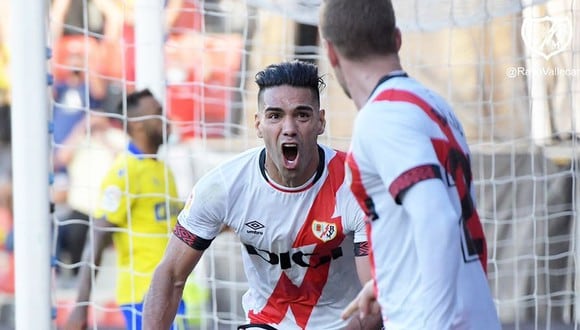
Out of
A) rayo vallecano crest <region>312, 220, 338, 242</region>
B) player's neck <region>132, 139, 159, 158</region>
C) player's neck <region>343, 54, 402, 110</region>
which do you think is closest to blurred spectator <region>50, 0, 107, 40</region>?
player's neck <region>132, 139, 159, 158</region>

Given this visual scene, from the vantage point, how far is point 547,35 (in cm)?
715

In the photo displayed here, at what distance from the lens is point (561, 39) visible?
23.4 ft

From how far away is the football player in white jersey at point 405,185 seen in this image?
8.48 feet

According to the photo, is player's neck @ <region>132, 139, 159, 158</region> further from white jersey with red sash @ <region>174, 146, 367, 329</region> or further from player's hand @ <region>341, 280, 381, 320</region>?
player's hand @ <region>341, 280, 381, 320</region>

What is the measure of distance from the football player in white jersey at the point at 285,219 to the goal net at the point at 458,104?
2.21 metres

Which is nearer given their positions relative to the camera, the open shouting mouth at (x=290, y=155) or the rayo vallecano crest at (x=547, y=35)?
the open shouting mouth at (x=290, y=155)

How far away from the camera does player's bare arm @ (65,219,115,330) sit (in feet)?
19.5

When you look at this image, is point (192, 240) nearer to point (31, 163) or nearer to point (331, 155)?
point (331, 155)

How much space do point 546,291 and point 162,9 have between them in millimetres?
3626

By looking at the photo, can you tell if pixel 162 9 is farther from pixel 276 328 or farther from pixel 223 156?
pixel 276 328

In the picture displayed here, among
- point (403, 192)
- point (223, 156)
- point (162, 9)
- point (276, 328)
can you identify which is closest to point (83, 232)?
point (223, 156)

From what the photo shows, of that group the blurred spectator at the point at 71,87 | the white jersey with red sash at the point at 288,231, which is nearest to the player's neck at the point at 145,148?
the white jersey with red sash at the point at 288,231

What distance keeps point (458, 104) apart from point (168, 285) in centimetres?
439

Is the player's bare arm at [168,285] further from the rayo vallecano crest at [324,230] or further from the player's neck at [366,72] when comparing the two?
the player's neck at [366,72]
